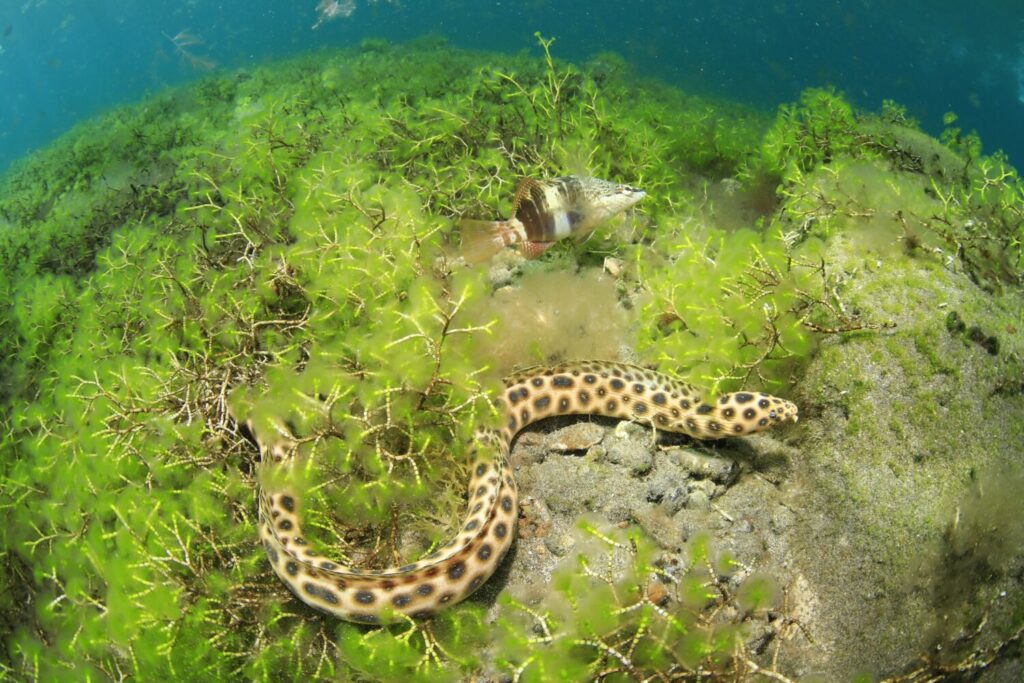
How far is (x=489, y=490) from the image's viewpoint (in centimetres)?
352

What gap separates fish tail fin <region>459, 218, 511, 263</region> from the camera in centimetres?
407

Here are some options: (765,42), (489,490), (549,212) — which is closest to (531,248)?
(549,212)

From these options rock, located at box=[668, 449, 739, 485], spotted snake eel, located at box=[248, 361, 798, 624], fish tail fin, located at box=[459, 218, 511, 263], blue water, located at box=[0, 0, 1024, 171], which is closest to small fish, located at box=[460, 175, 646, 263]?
fish tail fin, located at box=[459, 218, 511, 263]

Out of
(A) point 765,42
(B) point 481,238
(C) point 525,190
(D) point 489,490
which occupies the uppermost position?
(C) point 525,190

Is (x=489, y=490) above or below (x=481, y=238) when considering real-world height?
below

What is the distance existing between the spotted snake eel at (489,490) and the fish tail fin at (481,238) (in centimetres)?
97

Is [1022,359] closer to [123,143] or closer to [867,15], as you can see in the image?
[123,143]

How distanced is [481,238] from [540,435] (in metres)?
1.56

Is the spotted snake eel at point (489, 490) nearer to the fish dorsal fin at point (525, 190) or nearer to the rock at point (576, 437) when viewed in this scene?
the rock at point (576, 437)

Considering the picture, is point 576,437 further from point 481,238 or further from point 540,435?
point 481,238

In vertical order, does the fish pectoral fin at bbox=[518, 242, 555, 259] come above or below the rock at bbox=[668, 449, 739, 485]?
above

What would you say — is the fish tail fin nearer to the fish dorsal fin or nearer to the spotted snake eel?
the fish dorsal fin

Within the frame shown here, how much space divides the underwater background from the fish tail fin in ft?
0.16

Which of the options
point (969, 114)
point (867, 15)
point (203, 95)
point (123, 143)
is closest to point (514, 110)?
point (123, 143)
